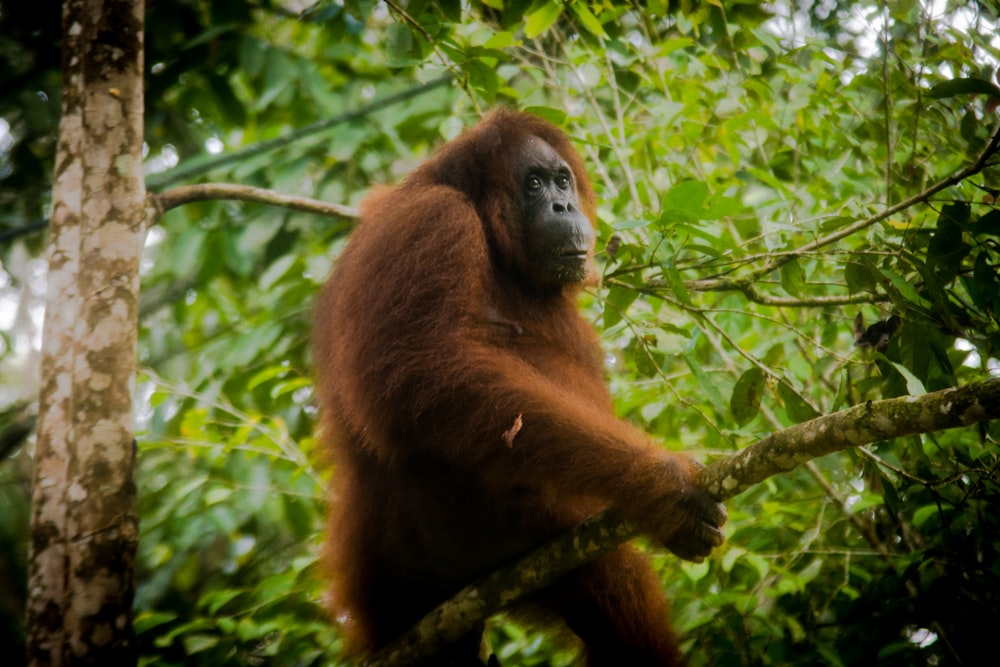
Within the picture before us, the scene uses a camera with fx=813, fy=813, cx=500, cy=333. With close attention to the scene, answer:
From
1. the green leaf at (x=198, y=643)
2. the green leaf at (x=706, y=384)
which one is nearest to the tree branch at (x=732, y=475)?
the green leaf at (x=706, y=384)

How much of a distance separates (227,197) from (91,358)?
114 cm

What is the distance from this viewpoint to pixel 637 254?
10.6ft

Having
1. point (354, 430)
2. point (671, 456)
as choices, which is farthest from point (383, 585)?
point (671, 456)

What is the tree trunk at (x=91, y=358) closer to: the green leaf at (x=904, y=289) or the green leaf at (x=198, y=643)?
the green leaf at (x=198, y=643)

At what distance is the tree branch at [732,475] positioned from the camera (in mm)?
1982

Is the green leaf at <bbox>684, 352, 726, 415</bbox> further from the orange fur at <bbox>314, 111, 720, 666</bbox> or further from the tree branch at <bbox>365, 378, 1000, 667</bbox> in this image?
the tree branch at <bbox>365, 378, 1000, 667</bbox>

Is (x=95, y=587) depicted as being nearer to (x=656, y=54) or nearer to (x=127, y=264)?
(x=127, y=264)

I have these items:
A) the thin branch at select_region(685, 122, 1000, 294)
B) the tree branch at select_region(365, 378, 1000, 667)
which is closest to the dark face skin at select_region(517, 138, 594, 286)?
the thin branch at select_region(685, 122, 1000, 294)

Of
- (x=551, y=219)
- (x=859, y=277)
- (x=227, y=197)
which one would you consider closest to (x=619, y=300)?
(x=551, y=219)

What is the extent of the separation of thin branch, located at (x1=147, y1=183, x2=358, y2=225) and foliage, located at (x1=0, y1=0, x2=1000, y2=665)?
1.68 feet

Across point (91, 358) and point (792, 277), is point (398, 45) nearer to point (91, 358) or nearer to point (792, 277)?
point (91, 358)

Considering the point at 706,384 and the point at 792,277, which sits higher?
the point at 792,277

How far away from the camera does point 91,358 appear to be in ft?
9.25

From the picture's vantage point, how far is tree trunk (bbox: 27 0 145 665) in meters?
2.64
